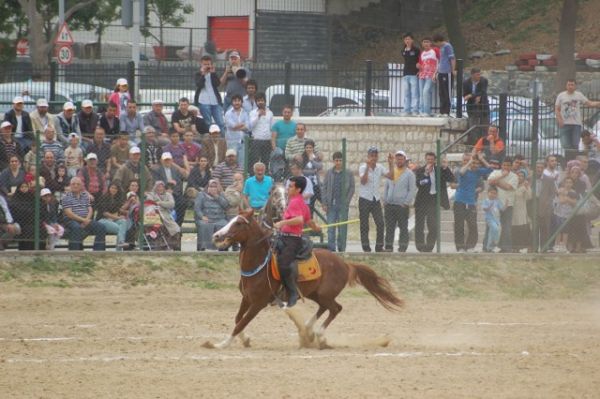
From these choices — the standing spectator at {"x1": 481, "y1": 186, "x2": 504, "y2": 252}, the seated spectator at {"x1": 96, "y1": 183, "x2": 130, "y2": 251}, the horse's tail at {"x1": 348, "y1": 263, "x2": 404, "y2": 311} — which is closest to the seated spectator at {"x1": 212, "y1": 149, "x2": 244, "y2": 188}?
the seated spectator at {"x1": 96, "y1": 183, "x2": 130, "y2": 251}

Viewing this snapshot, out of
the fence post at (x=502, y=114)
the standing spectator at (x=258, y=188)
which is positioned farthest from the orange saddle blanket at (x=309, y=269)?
the fence post at (x=502, y=114)

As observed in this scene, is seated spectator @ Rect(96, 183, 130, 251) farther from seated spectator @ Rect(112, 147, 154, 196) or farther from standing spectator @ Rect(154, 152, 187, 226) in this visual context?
standing spectator @ Rect(154, 152, 187, 226)

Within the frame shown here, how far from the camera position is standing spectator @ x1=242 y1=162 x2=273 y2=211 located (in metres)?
21.6

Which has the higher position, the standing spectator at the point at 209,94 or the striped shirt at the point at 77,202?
the standing spectator at the point at 209,94

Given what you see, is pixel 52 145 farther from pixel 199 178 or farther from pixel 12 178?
pixel 199 178

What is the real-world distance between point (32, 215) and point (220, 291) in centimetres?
343

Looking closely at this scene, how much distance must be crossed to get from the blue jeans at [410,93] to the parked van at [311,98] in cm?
113

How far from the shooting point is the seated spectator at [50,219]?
21.3m

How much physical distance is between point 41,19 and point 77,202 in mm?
23513

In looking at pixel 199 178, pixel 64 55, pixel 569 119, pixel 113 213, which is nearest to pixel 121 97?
pixel 199 178

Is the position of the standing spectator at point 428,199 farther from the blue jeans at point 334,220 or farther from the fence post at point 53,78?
the fence post at point 53,78

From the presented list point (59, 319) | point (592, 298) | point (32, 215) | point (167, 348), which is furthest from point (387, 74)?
point (167, 348)

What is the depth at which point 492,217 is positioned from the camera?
77.1ft

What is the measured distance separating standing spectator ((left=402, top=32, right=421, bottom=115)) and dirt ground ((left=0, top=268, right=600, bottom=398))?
283 inches
